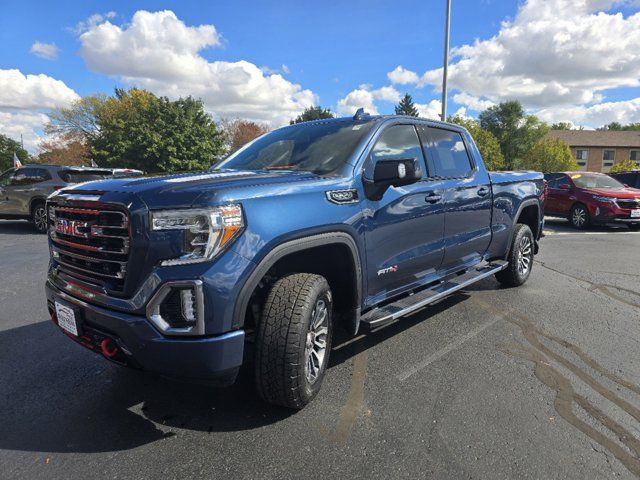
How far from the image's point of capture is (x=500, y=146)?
208 feet

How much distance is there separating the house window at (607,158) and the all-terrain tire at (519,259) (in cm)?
7730

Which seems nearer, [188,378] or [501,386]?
[188,378]

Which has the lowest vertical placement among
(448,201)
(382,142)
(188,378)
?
(188,378)

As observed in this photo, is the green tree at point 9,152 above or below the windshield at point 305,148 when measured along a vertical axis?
above

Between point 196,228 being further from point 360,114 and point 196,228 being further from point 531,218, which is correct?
point 531,218

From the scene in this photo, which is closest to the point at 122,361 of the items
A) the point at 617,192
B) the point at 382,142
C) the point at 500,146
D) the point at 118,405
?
the point at 118,405

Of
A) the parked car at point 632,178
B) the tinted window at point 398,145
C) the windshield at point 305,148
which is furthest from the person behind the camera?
the parked car at point 632,178

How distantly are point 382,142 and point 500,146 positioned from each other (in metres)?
65.9

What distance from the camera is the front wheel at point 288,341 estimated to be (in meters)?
2.59

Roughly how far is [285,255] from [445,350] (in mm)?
1962

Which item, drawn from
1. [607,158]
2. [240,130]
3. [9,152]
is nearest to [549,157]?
[607,158]

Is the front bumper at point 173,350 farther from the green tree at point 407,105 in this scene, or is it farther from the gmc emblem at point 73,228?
the green tree at point 407,105

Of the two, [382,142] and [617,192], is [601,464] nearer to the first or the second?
[382,142]

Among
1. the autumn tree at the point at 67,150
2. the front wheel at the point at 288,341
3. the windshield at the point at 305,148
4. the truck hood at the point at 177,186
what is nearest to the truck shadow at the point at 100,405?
the front wheel at the point at 288,341
